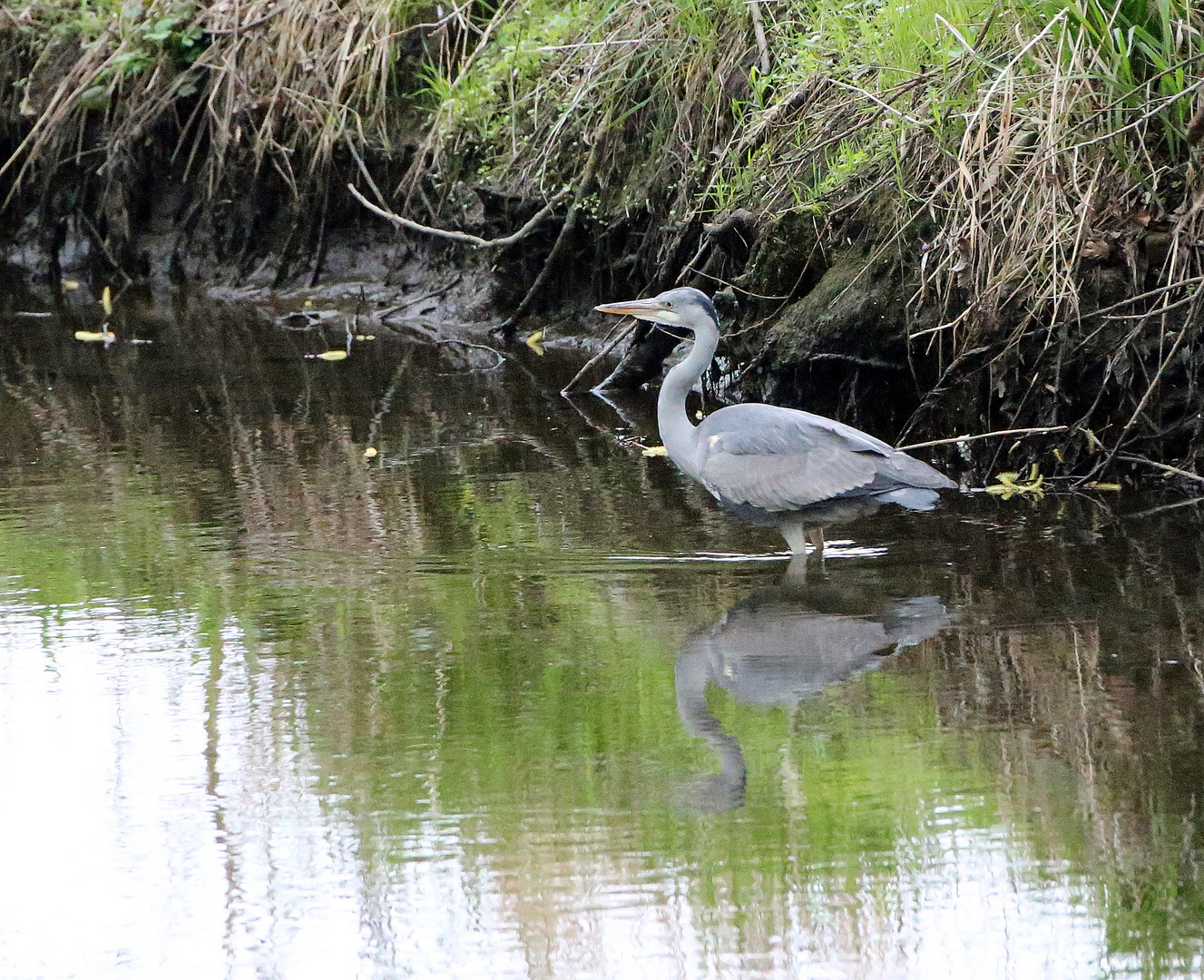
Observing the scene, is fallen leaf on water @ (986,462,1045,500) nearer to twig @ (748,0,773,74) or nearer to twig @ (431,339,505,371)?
twig @ (748,0,773,74)

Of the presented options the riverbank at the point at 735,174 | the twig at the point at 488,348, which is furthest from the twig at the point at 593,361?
the twig at the point at 488,348

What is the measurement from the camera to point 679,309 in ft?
20.6

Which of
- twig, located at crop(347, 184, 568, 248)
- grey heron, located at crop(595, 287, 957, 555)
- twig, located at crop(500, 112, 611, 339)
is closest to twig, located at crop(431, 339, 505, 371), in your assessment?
twig, located at crop(500, 112, 611, 339)

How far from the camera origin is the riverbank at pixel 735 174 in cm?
614

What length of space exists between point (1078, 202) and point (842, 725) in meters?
2.84

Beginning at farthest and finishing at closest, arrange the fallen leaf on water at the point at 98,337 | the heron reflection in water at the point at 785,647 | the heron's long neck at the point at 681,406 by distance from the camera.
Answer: the fallen leaf on water at the point at 98,337 → the heron's long neck at the point at 681,406 → the heron reflection in water at the point at 785,647

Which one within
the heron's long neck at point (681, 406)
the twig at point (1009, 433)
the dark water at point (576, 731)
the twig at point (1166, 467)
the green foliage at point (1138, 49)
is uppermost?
the green foliage at point (1138, 49)

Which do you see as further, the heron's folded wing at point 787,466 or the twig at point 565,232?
the twig at point 565,232

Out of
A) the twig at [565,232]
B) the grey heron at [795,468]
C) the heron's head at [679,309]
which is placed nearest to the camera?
the grey heron at [795,468]

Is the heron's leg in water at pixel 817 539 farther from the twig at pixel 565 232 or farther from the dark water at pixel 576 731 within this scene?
the twig at pixel 565 232

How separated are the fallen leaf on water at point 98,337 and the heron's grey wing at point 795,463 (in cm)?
599

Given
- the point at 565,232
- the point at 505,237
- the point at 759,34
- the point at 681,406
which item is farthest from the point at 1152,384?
the point at 505,237

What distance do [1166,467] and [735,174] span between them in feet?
9.81

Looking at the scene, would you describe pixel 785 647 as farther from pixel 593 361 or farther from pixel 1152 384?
pixel 593 361
